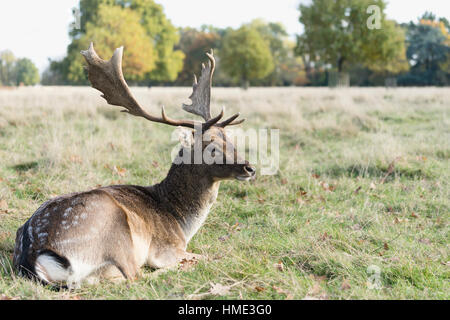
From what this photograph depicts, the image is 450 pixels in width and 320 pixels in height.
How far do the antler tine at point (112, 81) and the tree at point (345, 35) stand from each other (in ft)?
108

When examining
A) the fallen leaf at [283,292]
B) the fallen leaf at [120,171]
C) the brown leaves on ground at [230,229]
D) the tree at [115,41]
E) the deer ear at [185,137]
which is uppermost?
the tree at [115,41]

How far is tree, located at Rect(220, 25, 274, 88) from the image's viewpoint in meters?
44.2

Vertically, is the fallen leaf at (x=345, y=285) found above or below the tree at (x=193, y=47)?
below

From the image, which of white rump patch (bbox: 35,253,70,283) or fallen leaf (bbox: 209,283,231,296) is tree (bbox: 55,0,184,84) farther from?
fallen leaf (bbox: 209,283,231,296)

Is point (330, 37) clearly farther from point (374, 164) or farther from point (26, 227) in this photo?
point (26, 227)

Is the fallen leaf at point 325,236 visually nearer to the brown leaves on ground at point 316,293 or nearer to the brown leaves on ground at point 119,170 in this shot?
the brown leaves on ground at point 316,293

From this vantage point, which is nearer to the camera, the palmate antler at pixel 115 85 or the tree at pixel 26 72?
the palmate antler at pixel 115 85

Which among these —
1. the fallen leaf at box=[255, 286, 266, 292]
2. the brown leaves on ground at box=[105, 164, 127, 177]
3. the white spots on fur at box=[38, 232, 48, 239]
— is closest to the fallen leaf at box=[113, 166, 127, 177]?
the brown leaves on ground at box=[105, 164, 127, 177]

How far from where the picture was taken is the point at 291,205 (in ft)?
19.7

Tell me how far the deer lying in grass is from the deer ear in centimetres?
4

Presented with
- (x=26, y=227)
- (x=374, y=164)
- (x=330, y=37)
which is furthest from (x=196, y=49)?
(x=26, y=227)

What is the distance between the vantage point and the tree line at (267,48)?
3250 cm

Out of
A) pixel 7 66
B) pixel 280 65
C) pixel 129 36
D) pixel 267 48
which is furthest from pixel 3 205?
pixel 7 66

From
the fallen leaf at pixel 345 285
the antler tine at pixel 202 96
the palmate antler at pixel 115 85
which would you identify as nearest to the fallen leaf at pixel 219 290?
the fallen leaf at pixel 345 285
